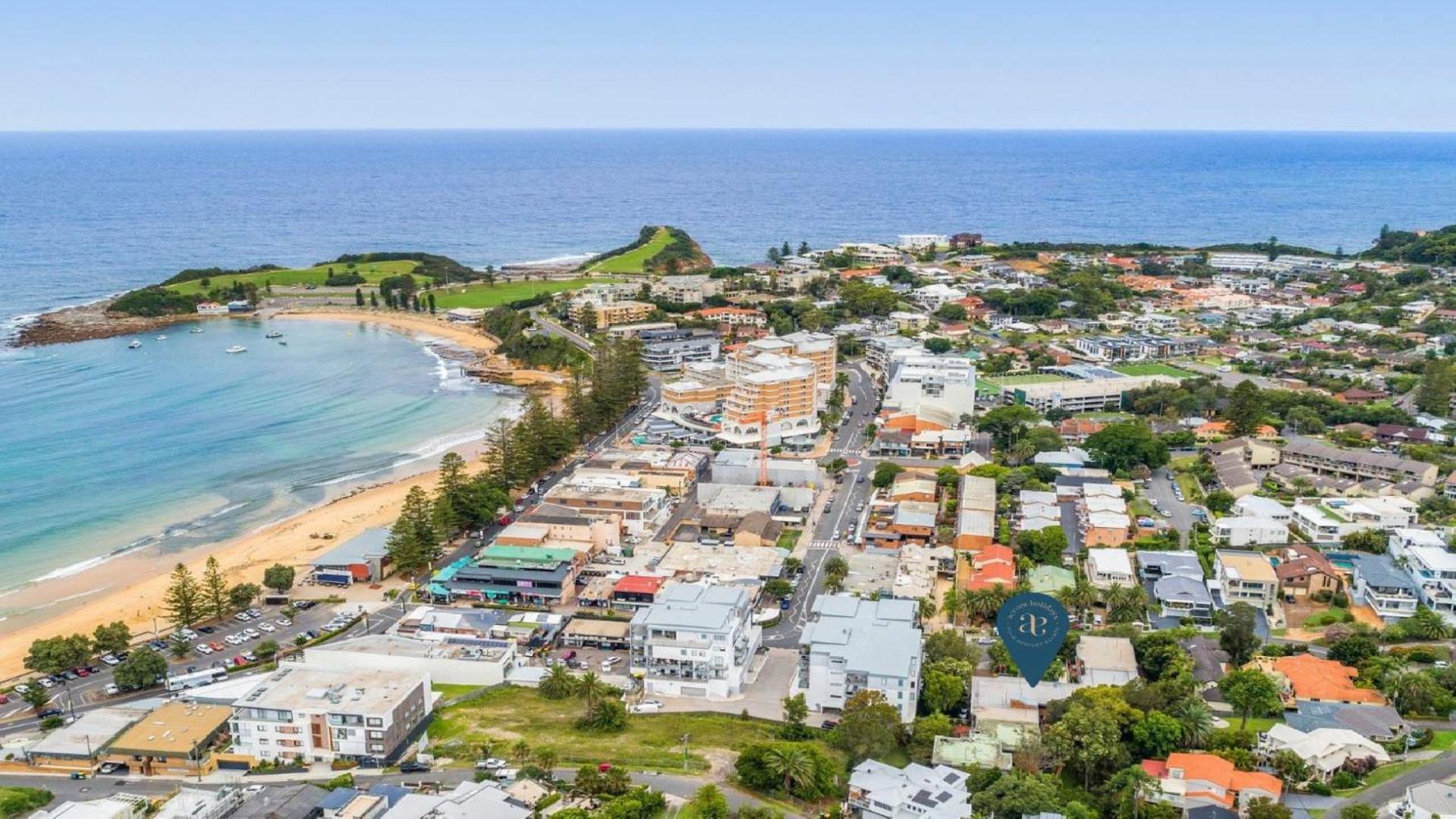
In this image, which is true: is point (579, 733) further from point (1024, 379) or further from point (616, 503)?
point (1024, 379)

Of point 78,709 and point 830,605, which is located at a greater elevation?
point 830,605

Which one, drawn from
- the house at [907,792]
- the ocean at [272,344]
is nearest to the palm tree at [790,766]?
the house at [907,792]

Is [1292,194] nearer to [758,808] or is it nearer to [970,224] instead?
[970,224]

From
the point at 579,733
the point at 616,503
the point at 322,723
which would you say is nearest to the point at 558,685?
the point at 579,733

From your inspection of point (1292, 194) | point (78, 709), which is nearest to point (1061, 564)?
point (78, 709)

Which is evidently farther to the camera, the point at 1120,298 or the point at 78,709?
the point at 1120,298

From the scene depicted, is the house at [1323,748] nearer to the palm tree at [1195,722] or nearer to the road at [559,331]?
the palm tree at [1195,722]

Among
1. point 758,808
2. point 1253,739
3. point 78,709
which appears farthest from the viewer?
point 78,709
